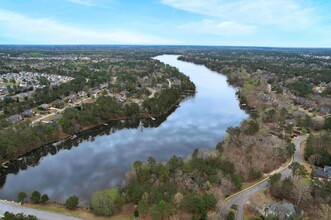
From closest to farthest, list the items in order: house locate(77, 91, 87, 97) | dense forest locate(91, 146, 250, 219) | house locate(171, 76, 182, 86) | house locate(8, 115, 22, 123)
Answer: dense forest locate(91, 146, 250, 219) < house locate(8, 115, 22, 123) < house locate(77, 91, 87, 97) < house locate(171, 76, 182, 86)

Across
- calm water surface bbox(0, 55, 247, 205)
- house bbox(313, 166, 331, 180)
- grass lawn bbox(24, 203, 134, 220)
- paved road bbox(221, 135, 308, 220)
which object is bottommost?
calm water surface bbox(0, 55, 247, 205)

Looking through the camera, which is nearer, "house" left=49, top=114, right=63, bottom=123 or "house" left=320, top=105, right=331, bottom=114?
"house" left=49, top=114, right=63, bottom=123

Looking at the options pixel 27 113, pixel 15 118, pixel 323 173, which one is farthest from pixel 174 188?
pixel 27 113

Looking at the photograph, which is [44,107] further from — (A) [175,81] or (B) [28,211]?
(A) [175,81]

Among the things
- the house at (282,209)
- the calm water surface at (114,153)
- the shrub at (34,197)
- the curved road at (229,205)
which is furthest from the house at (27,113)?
the house at (282,209)

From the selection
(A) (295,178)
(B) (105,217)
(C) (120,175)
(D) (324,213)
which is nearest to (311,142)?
(A) (295,178)

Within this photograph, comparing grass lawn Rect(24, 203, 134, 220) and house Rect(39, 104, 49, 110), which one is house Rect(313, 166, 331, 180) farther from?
house Rect(39, 104, 49, 110)

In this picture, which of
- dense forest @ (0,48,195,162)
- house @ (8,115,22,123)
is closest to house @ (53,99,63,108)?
dense forest @ (0,48,195,162)
